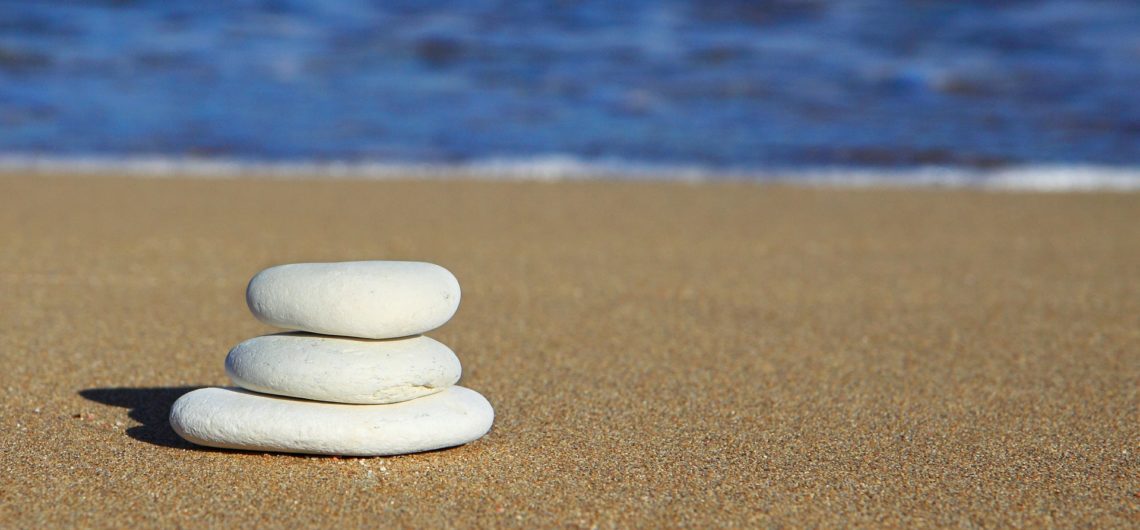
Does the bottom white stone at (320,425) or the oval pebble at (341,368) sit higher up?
the oval pebble at (341,368)

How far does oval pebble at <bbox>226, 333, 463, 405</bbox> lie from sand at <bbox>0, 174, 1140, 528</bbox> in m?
0.14

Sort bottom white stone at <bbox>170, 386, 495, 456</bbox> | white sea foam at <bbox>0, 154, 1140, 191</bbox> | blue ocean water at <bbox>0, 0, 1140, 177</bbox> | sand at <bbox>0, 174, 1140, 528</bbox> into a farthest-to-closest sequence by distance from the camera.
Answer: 1. blue ocean water at <bbox>0, 0, 1140, 177</bbox>
2. white sea foam at <bbox>0, 154, 1140, 191</bbox>
3. bottom white stone at <bbox>170, 386, 495, 456</bbox>
4. sand at <bbox>0, 174, 1140, 528</bbox>

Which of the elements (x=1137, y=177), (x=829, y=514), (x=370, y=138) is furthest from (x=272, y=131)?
(x=829, y=514)

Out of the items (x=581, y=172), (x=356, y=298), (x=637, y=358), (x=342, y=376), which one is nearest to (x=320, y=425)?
(x=342, y=376)

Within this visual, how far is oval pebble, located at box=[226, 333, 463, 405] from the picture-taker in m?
2.38

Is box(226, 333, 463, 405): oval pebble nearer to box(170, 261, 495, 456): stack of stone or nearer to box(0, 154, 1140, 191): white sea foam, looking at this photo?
box(170, 261, 495, 456): stack of stone

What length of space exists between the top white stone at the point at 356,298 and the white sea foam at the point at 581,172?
17.1 feet

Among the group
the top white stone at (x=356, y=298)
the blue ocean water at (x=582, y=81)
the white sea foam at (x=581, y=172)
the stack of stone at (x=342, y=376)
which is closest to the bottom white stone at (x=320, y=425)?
the stack of stone at (x=342, y=376)

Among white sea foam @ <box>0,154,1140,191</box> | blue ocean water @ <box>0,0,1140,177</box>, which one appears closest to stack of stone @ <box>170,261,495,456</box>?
white sea foam @ <box>0,154,1140,191</box>

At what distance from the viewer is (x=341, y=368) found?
7.82 ft

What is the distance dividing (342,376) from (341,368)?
0.06 ft

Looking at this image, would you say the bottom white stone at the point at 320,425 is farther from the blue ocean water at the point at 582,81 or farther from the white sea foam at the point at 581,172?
the blue ocean water at the point at 582,81

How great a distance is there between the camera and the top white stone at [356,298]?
2.39 m

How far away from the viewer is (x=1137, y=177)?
25.6 feet
